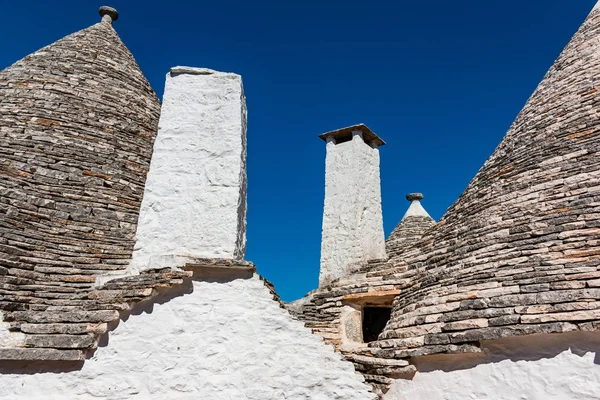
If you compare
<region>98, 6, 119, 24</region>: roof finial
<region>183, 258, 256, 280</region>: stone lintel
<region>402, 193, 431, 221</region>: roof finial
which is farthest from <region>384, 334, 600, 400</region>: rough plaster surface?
<region>98, 6, 119, 24</region>: roof finial

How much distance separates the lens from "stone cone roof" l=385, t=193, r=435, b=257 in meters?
10.8

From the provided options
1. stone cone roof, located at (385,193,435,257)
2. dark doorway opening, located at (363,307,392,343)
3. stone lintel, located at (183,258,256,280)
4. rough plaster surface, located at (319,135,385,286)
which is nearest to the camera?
stone lintel, located at (183,258,256,280)

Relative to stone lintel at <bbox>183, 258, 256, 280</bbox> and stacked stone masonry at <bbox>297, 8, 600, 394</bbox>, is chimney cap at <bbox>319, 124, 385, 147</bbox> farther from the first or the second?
stone lintel at <bbox>183, 258, 256, 280</bbox>

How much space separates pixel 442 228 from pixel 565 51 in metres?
4.08

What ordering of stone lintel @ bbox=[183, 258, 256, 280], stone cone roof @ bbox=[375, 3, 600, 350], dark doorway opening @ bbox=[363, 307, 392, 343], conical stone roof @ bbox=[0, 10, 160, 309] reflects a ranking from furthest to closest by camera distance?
dark doorway opening @ bbox=[363, 307, 392, 343], conical stone roof @ bbox=[0, 10, 160, 309], stone cone roof @ bbox=[375, 3, 600, 350], stone lintel @ bbox=[183, 258, 256, 280]

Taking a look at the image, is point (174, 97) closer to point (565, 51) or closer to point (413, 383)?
point (413, 383)

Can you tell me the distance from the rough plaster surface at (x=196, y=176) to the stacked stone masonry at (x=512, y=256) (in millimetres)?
2135

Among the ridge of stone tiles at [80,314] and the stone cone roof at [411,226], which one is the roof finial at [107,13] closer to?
the ridge of stone tiles at [80,314]

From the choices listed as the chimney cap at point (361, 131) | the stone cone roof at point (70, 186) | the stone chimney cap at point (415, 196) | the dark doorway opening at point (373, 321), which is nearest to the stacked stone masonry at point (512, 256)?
the dark doorway opening at point (373, 321)

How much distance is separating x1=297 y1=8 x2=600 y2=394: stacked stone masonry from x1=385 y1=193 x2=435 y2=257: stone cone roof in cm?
293

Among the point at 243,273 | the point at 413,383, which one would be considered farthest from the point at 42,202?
the point at 413,383

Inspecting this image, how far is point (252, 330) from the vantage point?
4156mm

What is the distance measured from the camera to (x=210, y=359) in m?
3.96

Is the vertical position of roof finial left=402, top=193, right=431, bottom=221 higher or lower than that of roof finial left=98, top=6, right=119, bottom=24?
lower
